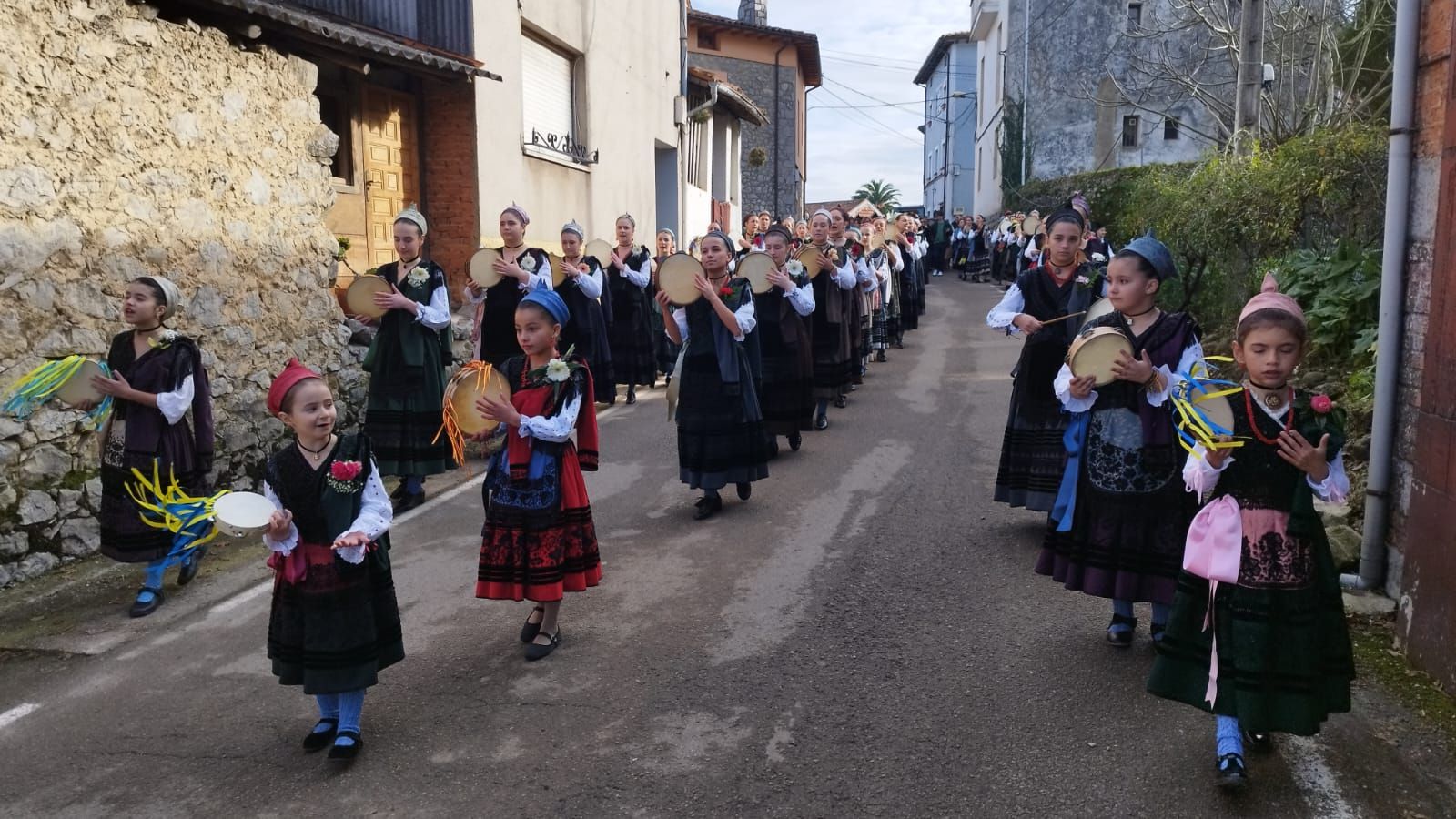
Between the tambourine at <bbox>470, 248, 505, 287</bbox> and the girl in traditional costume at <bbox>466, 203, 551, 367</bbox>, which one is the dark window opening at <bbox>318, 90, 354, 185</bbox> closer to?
the girl in traditional costume at <bbox>466, 203, 551, 367</bbox>

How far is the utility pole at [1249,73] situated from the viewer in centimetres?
1374

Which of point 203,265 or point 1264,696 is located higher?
point 203,265

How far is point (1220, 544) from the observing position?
345 centimetres

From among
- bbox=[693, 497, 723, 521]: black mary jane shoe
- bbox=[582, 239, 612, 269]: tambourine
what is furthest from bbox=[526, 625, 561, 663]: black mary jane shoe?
bbox=[582, 239, 612, 269]: tambourine

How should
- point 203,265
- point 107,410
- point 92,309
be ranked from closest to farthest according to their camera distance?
point 107,410 < point 92,309 < point 203,265

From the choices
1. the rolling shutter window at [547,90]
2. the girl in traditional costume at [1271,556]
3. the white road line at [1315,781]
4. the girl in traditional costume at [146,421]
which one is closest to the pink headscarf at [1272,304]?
the girl in traditional costume at [1271,556]

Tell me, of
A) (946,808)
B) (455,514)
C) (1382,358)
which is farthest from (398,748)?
(1382,358)

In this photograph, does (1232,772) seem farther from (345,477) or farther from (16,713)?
(16,713)

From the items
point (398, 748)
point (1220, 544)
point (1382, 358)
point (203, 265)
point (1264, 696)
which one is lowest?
point (398, 748)

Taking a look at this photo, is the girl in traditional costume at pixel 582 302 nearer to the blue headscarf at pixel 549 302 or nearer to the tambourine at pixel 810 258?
the tambourine at pixel 810 258

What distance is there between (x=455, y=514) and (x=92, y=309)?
8.21 ft

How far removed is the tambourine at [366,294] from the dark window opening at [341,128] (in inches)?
152

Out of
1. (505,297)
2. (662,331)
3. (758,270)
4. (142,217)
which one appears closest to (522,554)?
(758,270)

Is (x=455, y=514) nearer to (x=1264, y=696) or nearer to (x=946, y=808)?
(x=946, y=808)
